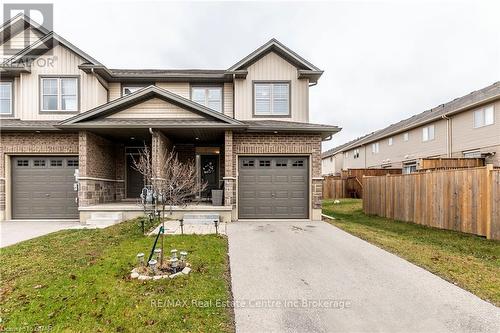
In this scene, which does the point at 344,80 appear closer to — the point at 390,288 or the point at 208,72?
the point at 208,72

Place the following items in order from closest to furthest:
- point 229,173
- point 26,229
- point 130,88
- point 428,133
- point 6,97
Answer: point 26,229
point 229,173
point 6,97
point 130,88
point 428,133

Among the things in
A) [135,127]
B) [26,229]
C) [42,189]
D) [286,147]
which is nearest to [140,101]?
[135,127]

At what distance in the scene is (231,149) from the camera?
1046cm

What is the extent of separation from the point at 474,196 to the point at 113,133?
1389 cm

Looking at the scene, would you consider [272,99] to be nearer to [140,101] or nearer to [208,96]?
[208,96]

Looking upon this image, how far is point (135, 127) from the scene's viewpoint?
985 centimetres

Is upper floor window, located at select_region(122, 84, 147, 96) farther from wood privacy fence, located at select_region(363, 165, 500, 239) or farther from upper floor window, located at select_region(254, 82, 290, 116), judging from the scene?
wood privacy fence, located at select_region(363, 165, 500, 239)

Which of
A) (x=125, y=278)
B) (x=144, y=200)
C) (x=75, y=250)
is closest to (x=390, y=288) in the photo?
(x=125, y=278)

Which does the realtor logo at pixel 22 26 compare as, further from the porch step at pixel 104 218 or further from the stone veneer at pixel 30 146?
the porch step at pixel 104 218

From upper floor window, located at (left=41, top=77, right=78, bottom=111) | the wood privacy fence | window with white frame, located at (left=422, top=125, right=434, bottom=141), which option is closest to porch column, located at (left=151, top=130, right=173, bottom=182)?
upper floor window, located at (left=41, top=77, right=78, bottom=111)

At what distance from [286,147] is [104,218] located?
8.10 metres

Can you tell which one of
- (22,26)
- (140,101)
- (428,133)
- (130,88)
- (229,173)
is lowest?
(229,173)

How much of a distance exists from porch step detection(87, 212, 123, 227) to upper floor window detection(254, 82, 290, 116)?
7656mm

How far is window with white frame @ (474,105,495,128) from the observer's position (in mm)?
14594
